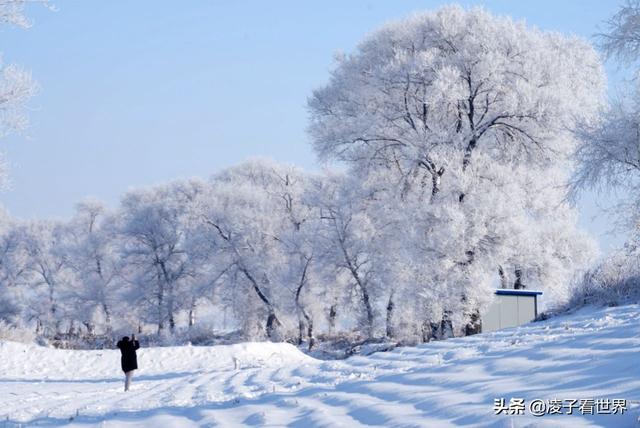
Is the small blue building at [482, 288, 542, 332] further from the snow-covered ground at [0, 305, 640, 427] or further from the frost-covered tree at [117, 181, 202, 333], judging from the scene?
the frost-covered tree at [117, 181, 202, 333]

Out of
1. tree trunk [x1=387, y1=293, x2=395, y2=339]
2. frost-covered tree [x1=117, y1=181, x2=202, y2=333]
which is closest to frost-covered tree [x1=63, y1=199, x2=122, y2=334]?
frost-covered tree [x1=117, y1=181, x2=202, y2=333]

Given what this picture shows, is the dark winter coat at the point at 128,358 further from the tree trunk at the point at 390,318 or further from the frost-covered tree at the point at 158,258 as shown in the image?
the frost-covered tree at the point at 158,258

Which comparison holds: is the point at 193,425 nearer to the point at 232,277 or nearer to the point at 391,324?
the point at 391,324

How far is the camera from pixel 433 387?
26.6 feet

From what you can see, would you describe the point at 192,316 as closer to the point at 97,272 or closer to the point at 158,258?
the point at 158,258

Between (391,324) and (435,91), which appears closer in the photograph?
(435,91)

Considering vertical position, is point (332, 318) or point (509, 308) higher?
point (509, 308)

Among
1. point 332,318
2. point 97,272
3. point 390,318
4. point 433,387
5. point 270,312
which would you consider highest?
point 97,272

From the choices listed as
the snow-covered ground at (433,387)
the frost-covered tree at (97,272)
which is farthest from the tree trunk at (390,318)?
the frost-covered tree at (97,272)

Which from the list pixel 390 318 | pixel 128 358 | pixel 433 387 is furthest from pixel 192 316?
pixel 433 387

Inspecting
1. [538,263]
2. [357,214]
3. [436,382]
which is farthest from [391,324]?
[436,382]

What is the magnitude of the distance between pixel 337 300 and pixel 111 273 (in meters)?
24.6

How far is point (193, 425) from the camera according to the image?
28.1 feet

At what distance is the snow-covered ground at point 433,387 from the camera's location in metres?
6.52
